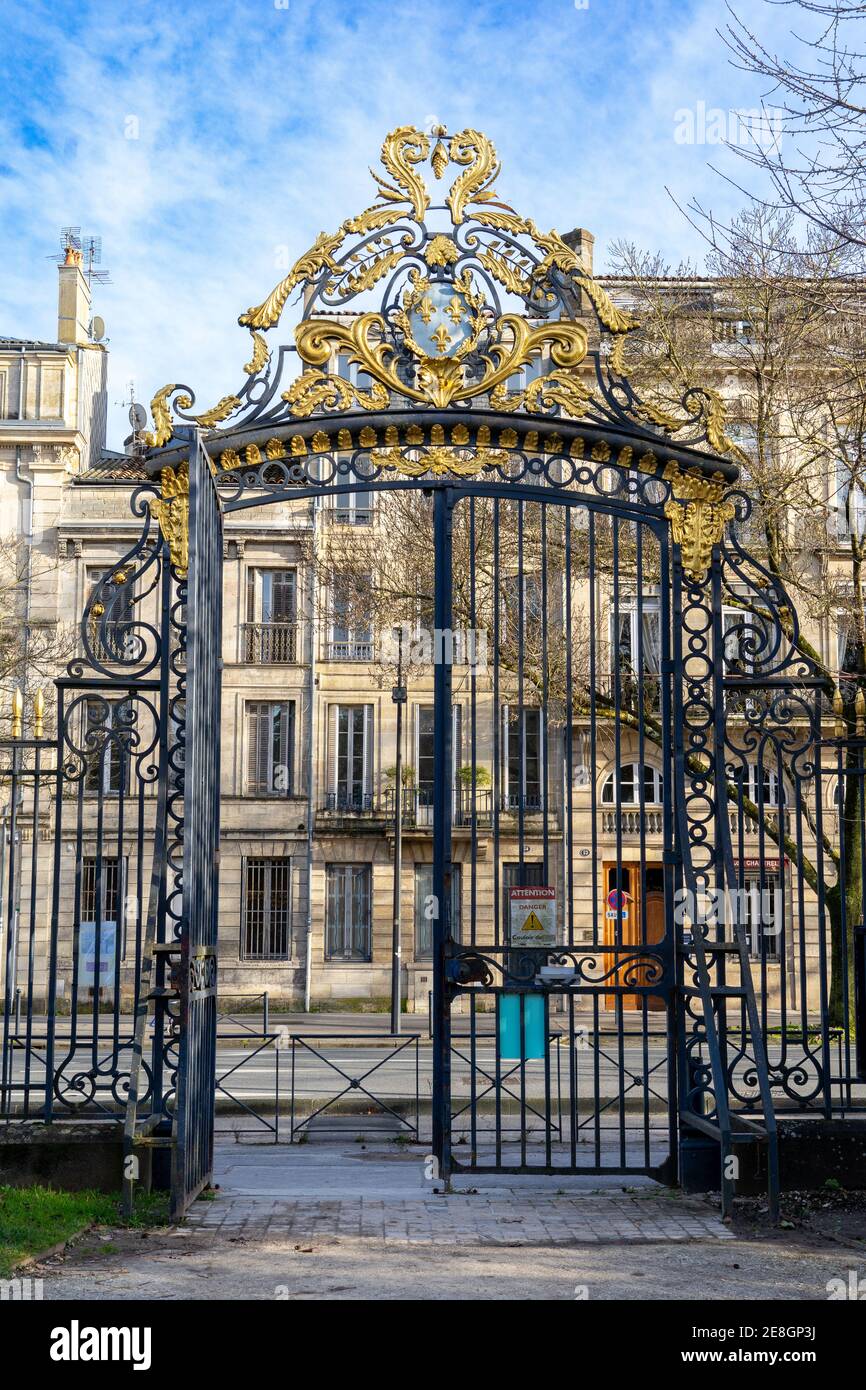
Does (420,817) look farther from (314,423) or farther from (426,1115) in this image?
(314,423)

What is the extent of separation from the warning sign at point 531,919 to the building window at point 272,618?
75.1ft

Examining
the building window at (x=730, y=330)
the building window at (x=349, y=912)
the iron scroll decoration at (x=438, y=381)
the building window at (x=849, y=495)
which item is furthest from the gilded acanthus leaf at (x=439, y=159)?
the building window at (x=349, y=912)

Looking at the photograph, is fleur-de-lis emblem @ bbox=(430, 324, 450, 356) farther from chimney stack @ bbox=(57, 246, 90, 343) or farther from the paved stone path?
chimney stack @ bbox=(57, 246, 90, 343)

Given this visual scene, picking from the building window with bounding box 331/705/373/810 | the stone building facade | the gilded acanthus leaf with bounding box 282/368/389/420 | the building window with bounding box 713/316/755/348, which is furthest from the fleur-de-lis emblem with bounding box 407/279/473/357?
the building window with bounding box 331/705/373/810

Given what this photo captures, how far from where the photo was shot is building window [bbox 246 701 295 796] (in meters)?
31.6

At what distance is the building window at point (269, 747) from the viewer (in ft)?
104

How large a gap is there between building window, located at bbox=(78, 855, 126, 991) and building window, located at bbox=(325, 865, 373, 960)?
15.0ft

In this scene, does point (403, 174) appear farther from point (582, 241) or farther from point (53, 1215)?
point (582, 241)

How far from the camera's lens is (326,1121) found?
1450 cm

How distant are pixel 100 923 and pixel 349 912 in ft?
75.7

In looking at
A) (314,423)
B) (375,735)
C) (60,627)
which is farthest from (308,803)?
(314,423)

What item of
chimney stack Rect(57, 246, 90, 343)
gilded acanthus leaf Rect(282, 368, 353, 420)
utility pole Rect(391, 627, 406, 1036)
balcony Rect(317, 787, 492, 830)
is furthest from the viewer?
chimney stack Rect(57, 246, 90, 343)
